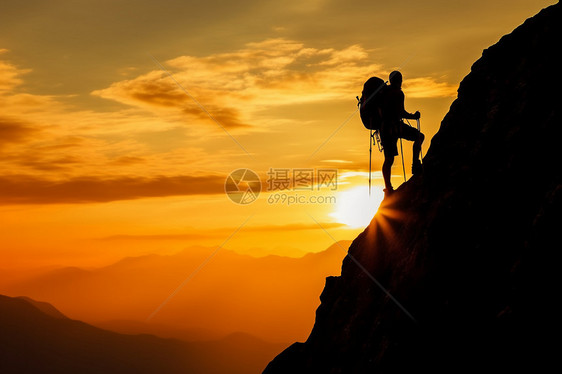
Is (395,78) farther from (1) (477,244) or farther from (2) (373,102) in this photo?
(1) (477,244)

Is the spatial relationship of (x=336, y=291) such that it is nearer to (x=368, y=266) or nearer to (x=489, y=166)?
(x=368, y=266)

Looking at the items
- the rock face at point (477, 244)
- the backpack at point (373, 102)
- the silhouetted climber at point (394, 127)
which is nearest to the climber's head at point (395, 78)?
the silhouetted climber at point (394, 127)

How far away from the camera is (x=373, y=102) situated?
66.5 ft

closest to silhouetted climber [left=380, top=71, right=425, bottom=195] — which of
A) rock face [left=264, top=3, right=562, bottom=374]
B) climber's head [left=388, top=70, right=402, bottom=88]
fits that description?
climber's head [left=388, top=70, right=402, bottom=88]

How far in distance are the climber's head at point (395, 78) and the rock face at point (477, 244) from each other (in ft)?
8.41

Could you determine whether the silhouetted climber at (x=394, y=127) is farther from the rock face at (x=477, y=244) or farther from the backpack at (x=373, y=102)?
the rock face at (x=477, y=244)

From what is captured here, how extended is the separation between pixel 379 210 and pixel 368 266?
2.43m

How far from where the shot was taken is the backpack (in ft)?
65.8

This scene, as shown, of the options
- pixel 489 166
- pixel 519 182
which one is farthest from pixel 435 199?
pixel 519 182

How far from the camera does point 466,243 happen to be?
12844mm

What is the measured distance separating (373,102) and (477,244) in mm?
9118

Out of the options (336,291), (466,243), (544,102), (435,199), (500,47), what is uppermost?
(500,47)

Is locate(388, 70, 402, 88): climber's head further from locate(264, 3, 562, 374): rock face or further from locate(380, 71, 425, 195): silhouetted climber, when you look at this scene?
locate(264, 3, 562, 374): rock face

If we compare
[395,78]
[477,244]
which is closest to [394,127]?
[395,78]
